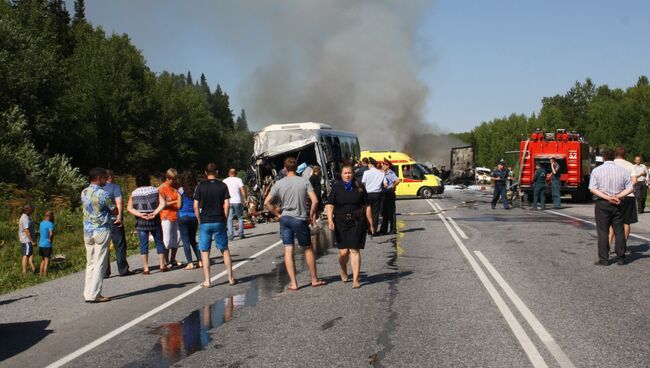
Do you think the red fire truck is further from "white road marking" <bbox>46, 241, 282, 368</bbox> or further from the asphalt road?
"white road marking" <bbox>46, 241, 282, 368</bbox>

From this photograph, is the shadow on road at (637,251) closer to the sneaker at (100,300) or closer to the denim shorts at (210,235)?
the denim shorts at (210,235)

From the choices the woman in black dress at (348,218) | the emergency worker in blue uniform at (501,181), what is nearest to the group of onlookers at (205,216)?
the woman in black dress at (348,218)

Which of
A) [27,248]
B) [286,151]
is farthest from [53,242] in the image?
[286,151]

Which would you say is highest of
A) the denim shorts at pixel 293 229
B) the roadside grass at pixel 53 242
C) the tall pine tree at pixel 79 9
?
the tall pine tree at pixel 79 9

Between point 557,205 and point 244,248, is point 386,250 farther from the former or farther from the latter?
point 557,205

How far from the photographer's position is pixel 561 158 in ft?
92.3

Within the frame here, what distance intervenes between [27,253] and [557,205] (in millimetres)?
17573

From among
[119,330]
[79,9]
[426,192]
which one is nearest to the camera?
[119,330]

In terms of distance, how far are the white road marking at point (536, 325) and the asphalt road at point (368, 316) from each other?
0.05 ft

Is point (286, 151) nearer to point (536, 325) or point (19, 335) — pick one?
point (19, 335)

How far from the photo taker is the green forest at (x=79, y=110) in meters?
31.2

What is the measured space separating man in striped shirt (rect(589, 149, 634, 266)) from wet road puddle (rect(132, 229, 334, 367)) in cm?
484

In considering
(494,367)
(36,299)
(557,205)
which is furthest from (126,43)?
(494,367)

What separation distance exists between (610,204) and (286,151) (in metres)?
13.7
